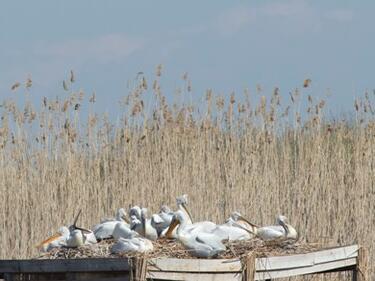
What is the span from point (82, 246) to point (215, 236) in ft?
1.95

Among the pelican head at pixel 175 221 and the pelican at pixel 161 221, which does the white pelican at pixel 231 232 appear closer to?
the pelican head at pixel 175 221

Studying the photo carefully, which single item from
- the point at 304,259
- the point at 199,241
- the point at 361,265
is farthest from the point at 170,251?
the point at 361,265

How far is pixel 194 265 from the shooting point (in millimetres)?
4844

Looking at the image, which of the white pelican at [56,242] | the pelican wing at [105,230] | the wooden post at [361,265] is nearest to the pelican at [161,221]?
the pelican wing at [105,230]

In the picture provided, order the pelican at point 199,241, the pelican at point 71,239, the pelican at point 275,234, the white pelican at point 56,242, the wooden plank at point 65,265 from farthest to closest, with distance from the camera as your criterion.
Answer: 1. the pelican at point 275,234
2. the white pelican at point 56,242
3. the pelican at point 71,239
4. the pelican at point 199,241
5. the wooden plank at point 65,265

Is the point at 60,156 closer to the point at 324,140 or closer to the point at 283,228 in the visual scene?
the point at 324,140

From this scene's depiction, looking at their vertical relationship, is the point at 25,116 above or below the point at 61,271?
above

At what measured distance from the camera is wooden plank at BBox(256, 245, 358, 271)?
5.17 m

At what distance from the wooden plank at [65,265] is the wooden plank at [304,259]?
0.72 meters

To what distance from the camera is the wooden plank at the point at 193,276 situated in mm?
4738

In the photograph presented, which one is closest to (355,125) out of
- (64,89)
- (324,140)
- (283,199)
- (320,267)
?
(324,140)

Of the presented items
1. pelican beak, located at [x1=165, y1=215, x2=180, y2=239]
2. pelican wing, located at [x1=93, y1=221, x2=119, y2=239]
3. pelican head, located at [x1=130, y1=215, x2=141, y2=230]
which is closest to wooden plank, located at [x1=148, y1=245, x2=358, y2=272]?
pelican beak, located at [x1=165, y1=215, x2=180, y2=239]

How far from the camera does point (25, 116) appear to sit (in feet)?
26.4

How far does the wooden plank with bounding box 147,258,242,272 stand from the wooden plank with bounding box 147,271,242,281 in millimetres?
18
